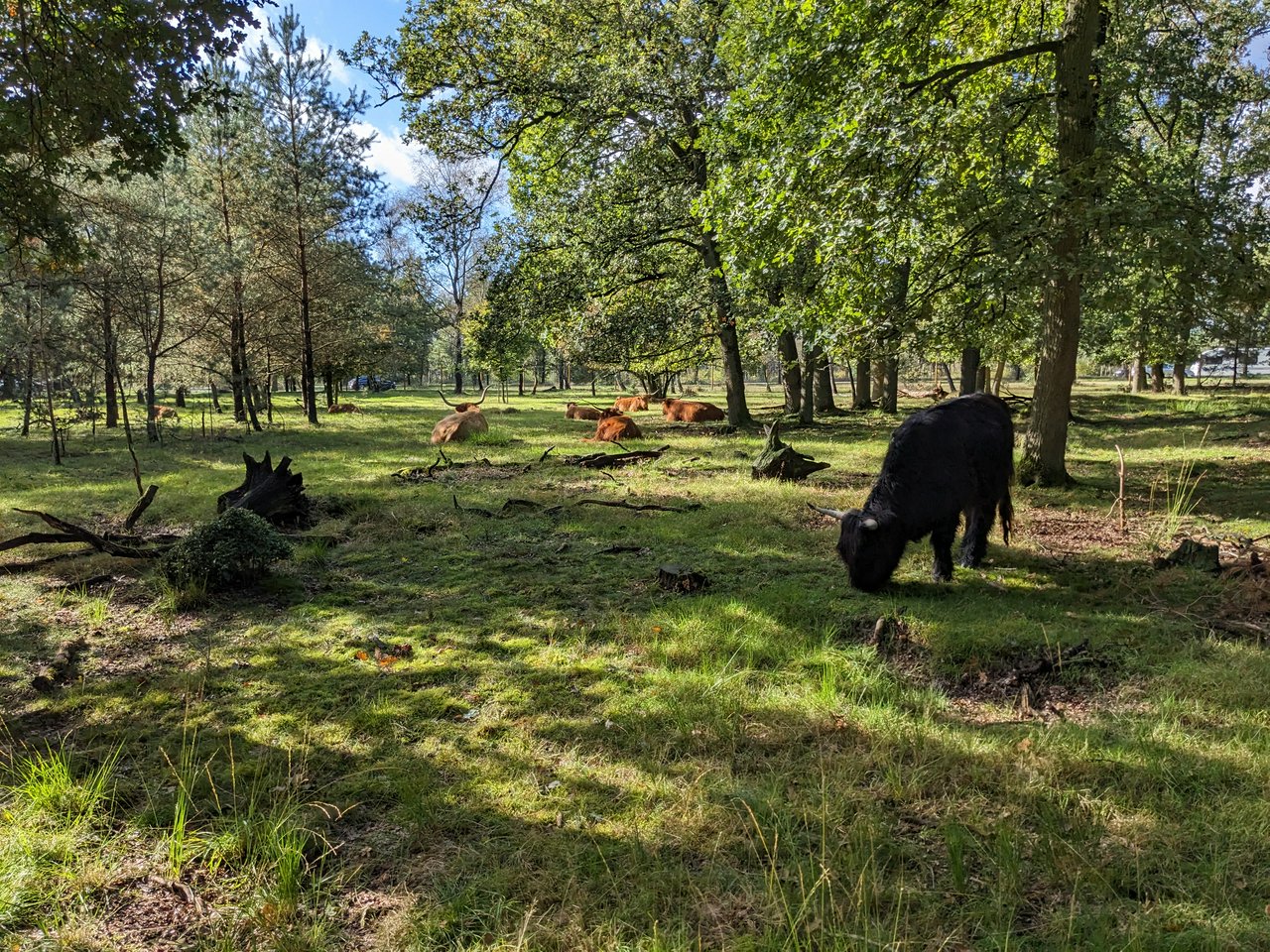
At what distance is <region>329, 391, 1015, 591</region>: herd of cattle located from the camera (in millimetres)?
6180

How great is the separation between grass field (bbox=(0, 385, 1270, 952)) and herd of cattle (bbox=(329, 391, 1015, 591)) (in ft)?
1.21

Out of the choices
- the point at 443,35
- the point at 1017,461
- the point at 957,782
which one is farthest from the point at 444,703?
the point at 443,35

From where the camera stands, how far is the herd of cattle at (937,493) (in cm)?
618

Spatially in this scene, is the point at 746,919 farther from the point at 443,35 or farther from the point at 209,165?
the point at 209,165

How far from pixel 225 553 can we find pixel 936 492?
7.04 m

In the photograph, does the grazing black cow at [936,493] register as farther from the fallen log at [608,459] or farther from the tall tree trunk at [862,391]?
the tall tree trunk at [862,391]

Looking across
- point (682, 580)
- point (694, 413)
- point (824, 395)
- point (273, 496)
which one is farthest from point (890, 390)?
point (273, 496)

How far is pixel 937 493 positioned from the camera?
6383 mm

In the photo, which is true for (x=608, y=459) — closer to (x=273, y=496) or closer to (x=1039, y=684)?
(x=273, y=496)

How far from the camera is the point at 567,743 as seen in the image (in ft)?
13.0

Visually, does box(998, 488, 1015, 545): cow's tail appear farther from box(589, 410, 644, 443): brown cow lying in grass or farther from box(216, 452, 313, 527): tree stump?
box(589, 410, 644, 443): brown cow lying in grass

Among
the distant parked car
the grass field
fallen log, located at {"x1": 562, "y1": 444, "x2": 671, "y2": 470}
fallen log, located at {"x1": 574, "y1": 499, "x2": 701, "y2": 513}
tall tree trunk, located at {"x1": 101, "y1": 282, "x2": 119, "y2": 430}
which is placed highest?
the distant parked car

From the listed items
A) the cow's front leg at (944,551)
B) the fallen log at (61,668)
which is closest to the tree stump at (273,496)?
the fallen log at (61,668)

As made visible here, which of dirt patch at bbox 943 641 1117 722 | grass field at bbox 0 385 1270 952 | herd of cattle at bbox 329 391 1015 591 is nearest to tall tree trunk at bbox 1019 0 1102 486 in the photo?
herd of cattle at bbox 329 391 1015 591
